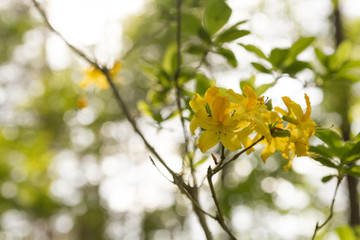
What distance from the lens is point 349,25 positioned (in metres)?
5.12

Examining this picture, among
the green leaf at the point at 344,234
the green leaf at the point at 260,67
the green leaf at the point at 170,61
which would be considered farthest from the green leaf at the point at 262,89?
the green leaf at the point at 344,234

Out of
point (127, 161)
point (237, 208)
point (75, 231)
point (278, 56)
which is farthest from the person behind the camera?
point (75, 231)

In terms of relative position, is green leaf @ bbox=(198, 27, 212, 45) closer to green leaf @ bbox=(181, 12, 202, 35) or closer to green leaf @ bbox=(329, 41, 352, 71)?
green leaf @ bbox=(181, 12, 202, 35)

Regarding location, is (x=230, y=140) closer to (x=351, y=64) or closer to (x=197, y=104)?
(x=197, y=104)

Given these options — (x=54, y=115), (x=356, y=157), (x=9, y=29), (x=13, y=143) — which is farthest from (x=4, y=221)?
(x=356, y=157)

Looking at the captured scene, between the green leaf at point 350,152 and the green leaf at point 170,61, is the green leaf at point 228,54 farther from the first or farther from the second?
the green leaf at point 350,152

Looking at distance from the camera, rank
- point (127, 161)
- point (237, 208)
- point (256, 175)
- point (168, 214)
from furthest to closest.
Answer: point (127, 161)
point (168, 214)
point (256, 175)
point (237, 208)

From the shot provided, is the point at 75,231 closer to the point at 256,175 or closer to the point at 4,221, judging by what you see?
the point at 4,221

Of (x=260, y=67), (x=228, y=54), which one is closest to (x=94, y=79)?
(x=228, y=54)

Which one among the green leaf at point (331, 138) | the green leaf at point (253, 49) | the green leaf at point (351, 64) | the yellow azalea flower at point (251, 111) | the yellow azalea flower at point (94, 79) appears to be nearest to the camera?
the yellow azalea flower at point (251, 111)

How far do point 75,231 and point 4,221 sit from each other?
5.30 meters

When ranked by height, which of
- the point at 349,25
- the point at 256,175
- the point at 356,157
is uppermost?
the point at 349,25

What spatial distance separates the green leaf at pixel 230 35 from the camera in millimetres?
1127

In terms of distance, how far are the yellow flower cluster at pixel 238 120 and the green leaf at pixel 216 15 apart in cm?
46
